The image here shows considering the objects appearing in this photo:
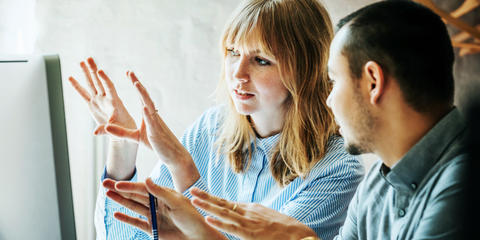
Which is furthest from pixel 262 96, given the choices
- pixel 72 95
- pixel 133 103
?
pixel 72 95

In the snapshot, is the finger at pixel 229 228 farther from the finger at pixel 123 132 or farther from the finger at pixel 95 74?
the finger at pixel 95 74

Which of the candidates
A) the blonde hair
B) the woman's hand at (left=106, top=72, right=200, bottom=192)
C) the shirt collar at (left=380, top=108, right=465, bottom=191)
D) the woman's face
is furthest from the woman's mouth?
the shirt collar at (left=380, top=108, right=465, bottom=191)

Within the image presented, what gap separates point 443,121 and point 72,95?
1872 millimetres

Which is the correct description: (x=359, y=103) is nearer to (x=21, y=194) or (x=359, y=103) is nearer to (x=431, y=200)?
(x=431, y=200)

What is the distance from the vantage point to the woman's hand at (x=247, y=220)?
1021 millimetres

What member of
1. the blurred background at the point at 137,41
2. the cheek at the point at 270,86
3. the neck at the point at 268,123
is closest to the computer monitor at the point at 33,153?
the cheek at the point at 270,86

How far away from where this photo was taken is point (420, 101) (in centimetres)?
89

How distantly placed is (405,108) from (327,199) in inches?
21.9

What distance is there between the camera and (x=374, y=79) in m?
0.91

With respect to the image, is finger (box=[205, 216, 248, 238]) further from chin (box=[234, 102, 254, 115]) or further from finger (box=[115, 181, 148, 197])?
chin (box=[234, 102, 254, 115])

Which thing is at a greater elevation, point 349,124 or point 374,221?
point 349,124

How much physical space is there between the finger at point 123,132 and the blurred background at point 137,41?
92cm

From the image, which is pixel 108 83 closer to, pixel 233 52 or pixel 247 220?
pixel 233 52

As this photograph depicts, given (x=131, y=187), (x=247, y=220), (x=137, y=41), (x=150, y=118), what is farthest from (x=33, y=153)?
(x=137, y=41)
